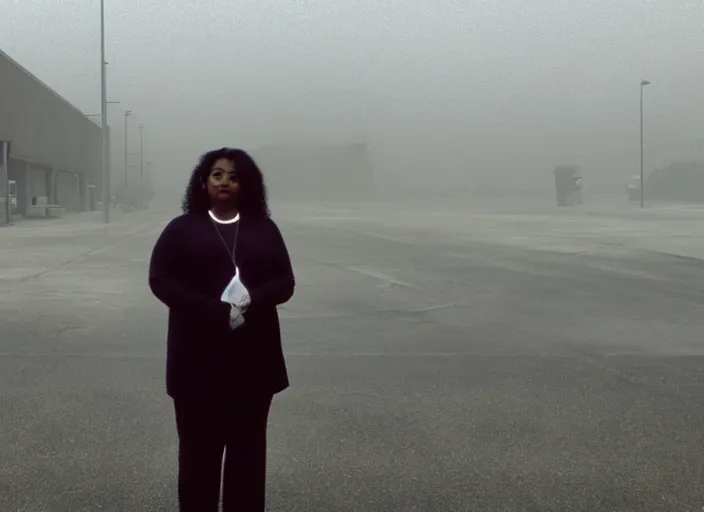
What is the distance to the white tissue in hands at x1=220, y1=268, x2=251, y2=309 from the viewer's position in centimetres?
281

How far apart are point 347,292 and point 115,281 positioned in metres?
4.13

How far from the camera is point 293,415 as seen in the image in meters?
5.40

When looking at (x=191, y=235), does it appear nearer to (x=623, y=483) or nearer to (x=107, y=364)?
(x=623, y=483)

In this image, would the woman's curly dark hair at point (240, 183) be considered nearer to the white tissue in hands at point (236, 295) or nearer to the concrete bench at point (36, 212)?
the white tissue in hands at point (236, 295)

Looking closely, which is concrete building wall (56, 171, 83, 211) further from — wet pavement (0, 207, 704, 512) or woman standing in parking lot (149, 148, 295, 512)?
woman standing in parking lot (149, 148, 295, 512)

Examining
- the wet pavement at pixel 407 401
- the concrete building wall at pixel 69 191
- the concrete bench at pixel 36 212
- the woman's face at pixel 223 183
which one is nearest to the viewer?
the woman's face at pixel 223 183

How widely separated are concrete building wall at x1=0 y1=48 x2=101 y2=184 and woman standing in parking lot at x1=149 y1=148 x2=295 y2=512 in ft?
157

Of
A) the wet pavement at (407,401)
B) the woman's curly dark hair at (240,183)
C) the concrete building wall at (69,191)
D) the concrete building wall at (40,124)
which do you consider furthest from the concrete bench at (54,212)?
the woman's curly dark hair at (240,183)

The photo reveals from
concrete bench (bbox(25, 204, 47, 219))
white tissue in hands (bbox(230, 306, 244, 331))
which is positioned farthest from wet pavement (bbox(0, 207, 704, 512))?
concrete bench (bbox(25, 204, 47, 219))

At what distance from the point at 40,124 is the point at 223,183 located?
5909 centimetres

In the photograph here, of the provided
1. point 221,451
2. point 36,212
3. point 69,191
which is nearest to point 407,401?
point 221,451

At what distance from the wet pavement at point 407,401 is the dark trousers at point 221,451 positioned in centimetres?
76

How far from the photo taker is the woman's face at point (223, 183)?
2924 mm

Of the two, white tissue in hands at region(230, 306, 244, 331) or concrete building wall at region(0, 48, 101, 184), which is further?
concrete building wall at region(0, 48, 101, 184)
